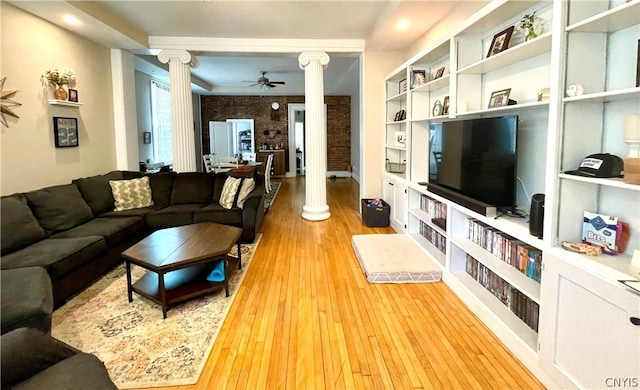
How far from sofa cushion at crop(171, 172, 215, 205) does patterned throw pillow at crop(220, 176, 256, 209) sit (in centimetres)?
36

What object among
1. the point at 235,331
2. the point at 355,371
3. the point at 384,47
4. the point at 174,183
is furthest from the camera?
the point at 384,47

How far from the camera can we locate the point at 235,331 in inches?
99.8

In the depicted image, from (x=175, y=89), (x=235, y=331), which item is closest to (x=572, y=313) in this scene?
(x=235, y=331)

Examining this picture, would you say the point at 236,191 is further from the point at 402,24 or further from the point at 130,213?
the point at 402,24

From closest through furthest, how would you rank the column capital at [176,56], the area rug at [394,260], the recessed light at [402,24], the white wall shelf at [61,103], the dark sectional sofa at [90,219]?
the dark sectional sofa at [90,219] → the area rug at [394,260] → the white wall shelf at [61,103] → the recessed light at [402,24] → the column capital at [176,56]

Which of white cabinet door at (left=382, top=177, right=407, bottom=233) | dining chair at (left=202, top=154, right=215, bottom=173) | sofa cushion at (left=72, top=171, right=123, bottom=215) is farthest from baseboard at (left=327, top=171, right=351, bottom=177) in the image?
sofa cushion at (left=72, top=171, right=123, bottom=215)

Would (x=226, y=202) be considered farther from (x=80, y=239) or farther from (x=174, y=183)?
(x=80, y=239)

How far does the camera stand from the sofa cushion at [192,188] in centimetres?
500

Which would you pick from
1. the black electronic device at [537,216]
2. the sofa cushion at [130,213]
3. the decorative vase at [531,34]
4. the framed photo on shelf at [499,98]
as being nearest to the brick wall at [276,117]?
the sofa cushion at [130,213]

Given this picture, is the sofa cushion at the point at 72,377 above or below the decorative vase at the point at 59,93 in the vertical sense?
below

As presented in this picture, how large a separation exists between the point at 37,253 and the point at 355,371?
2695 mm

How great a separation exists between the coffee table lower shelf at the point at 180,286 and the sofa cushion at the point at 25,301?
708mm

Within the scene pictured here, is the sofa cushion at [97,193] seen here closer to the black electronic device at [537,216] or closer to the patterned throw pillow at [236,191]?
the patterned throw pillow at [236,191]

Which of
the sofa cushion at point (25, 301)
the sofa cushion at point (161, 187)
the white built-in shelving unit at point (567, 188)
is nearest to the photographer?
the white built-in shelving unit at point (567, 188)
